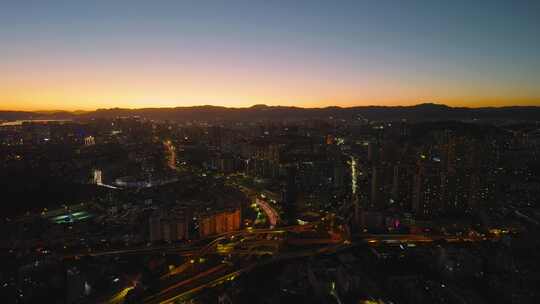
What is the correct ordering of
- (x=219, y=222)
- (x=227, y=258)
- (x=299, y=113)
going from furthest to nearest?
(x=299, y=113)
(x=219, y=222)
(x=227, y=258)

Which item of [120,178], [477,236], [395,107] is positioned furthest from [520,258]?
[395,107]

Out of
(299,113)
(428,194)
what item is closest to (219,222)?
(428,194)

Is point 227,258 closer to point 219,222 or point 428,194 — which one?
point 219,222

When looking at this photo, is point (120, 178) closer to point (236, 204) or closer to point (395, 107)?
point (236, 204)

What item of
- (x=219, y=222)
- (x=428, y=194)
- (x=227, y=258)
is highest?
(x=428, y=194)

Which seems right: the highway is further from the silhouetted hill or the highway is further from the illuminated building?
the silhouetted hill

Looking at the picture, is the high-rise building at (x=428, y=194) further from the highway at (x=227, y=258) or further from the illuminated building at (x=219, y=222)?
the illuminated building at (x=219, y=222)

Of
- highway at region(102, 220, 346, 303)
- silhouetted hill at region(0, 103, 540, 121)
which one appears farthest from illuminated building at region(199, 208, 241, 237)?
silhouetted hill at region(0, 103, 540, 121)

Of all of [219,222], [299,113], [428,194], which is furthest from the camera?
[299,113]

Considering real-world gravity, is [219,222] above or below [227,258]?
above
